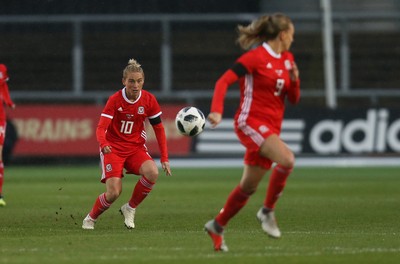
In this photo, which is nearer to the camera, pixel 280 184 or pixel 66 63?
pixel 280 184

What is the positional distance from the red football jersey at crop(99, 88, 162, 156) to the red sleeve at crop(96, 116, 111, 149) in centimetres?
14

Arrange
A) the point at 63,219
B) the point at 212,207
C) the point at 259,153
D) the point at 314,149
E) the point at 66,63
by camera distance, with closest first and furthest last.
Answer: the point at 259,153 → the point at 63,219 → the point at 212,207 → the point at 314,149 → the point at 66,63

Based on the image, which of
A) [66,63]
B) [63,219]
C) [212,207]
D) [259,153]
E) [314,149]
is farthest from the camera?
[66,63]

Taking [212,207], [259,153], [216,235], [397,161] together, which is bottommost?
[397,161]

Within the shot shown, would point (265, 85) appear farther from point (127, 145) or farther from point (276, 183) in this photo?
point (127, 145)

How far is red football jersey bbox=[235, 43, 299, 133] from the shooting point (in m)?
9.87

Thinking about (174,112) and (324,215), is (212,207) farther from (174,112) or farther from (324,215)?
(174,112)

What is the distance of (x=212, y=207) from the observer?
16.1 m

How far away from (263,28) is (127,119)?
3014 millimetres

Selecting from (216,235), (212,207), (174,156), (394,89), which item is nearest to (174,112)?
(174,156)

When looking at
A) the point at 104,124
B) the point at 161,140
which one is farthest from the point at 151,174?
the point at 104,124

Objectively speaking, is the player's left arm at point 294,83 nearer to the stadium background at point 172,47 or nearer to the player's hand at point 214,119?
the player's hand at point 214,119

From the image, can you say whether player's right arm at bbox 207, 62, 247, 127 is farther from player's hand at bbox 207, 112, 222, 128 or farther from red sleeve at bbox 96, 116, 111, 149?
red sleeve at bbox 96, 116, 111, 149

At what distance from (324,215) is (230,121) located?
11939 mm
